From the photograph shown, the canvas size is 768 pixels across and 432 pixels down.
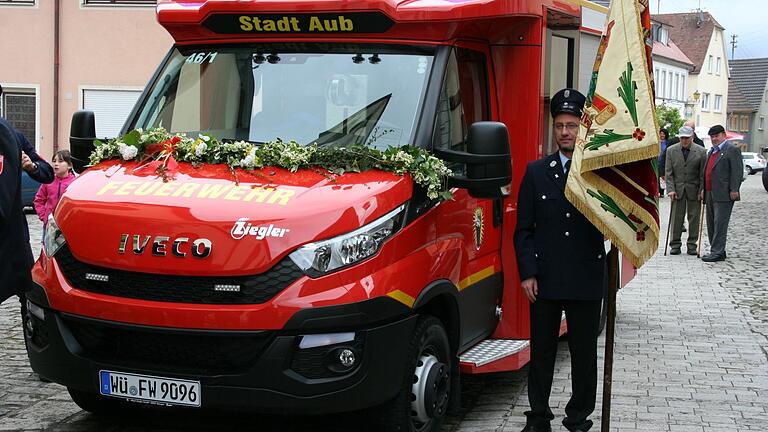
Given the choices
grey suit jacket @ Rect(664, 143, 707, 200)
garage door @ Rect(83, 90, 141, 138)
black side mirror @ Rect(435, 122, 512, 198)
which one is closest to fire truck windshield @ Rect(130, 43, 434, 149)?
black side mirror @ Rect(435, 122, 512, 198)

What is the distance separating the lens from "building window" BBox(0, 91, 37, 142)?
2825 cm

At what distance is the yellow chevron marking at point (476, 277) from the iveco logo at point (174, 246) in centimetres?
164

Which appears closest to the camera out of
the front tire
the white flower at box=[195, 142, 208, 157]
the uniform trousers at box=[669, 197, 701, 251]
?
the front tire

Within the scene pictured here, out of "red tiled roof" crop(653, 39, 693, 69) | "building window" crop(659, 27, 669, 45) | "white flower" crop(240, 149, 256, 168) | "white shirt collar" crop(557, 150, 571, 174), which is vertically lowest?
"white flower" crop(240, 149, 256, 168)

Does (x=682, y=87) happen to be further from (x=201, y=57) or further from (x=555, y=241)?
(x=555, y=241)

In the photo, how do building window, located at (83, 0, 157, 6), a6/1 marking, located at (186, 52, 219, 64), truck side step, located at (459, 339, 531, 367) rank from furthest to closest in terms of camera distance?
building window, located at (83, 0, 157, 6), a6/1 marking, located at (186, 52, 219, 64), truck side step, located at (459, 339, 531, 367)

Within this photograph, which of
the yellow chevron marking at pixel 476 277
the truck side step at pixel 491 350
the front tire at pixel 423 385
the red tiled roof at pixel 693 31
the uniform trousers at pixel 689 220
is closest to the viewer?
the front tire at pixel 423 385

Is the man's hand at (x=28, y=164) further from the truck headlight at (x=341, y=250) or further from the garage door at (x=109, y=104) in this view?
the garage door at (x=109, y=104)

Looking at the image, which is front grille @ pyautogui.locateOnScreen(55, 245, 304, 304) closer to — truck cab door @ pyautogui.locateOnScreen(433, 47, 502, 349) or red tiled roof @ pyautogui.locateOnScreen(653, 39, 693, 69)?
truck cab door @ pyautogui.locateOnScreen(433, 47, 502, 349)

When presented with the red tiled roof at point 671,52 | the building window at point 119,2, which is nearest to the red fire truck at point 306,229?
the building window at point 119,2

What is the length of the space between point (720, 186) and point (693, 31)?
7554 centimetres

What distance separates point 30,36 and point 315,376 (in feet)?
83.5

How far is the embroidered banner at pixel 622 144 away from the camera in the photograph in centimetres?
534

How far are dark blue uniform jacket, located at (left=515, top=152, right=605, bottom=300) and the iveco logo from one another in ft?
6.15
